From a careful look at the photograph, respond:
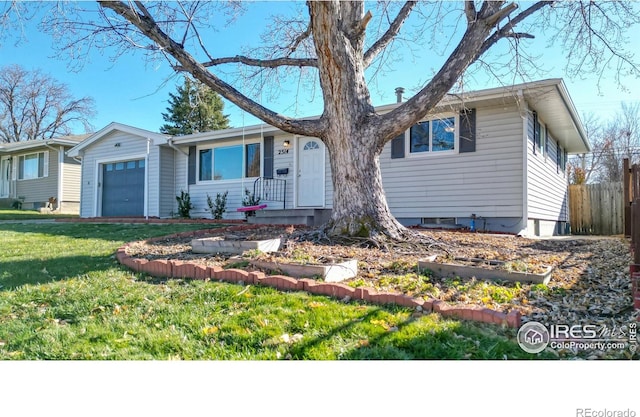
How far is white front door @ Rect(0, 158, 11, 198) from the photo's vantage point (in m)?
19.2

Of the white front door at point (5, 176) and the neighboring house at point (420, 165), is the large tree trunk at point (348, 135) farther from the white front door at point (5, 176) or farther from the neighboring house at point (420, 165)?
the white front door at point (5, 176)

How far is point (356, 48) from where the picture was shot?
5.26m

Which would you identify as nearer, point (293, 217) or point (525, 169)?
point (525, 169)

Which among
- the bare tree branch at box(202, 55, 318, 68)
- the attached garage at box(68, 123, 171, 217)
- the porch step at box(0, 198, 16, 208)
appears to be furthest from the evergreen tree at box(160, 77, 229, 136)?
the bare tree branch at box(202, 55, 318, 68)

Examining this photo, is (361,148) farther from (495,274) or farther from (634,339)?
→ (634,339)

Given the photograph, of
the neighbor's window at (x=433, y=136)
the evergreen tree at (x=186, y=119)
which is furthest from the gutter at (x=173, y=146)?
the evergreen tree at (x=186, y=119)

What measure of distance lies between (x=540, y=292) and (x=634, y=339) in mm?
892

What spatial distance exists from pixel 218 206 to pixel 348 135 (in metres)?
7.37

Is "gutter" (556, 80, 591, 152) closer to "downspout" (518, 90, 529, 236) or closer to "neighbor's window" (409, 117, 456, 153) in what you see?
"downspout" (518, 90, 529, 236)

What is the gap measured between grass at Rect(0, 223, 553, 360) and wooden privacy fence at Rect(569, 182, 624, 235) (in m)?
12.1

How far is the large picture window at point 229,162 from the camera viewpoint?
11.5 metres
